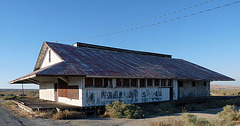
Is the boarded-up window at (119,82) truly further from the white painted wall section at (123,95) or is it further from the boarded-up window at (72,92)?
the boarded-up window at (72,92)

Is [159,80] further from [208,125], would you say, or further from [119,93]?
[208,125]

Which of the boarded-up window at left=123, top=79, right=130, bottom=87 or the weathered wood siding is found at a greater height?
the boarded-up window at left=123, top=79, right=130, bottom=87

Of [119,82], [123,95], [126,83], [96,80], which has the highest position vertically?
[96,80]

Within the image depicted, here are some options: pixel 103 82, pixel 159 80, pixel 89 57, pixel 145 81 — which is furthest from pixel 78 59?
pixel 159 80

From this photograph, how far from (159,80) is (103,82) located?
6.01 meters

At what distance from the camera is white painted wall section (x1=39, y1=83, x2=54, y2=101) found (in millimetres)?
21498

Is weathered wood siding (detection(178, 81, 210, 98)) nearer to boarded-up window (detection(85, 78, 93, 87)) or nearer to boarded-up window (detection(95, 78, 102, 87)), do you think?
boarded-up window (detection(95, 78, 102, 87))

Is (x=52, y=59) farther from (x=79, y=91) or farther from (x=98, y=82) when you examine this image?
(x=98, y=82)

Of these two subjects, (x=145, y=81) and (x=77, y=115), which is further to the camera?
(x=145, y=81)

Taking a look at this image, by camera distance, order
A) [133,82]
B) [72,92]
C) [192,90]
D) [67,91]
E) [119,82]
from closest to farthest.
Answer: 1. [72,92]
2. [119,82]
3. [67,91]
4. [133,82]
5. [192,90]

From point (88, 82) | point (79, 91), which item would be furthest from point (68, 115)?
point (88, 82)

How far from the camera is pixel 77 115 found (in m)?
13.4

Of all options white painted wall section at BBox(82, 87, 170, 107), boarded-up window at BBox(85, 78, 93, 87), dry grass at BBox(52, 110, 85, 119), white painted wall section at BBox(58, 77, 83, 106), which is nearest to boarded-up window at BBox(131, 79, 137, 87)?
white painted wall section at BBox(82, 87, 170, 107)

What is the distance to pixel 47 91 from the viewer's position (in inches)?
A: 903
